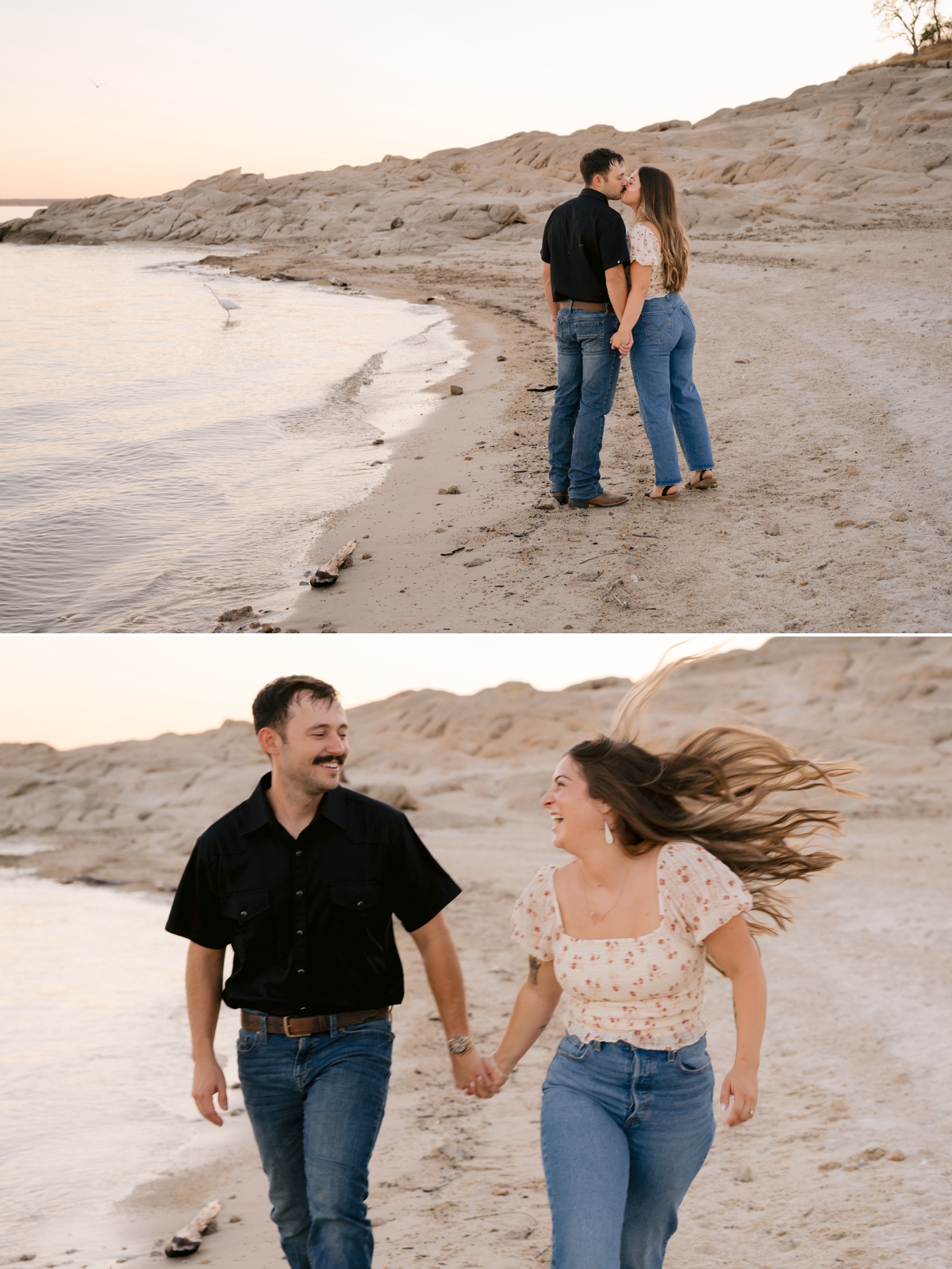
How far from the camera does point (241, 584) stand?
775 centimetres

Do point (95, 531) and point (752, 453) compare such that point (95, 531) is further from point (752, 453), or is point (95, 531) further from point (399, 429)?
point (752, 453)

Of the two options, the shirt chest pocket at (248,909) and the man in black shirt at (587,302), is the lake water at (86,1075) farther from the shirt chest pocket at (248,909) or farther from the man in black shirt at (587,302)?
the man in black shirt at (587,302)

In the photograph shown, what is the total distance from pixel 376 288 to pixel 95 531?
18.9m

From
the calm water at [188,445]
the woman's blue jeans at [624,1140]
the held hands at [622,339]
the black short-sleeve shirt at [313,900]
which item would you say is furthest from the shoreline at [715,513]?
the woman's blue jeans at [624,1140]

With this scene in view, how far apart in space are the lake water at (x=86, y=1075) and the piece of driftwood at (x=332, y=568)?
2822 millimetres

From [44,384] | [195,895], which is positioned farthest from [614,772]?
[44,384]

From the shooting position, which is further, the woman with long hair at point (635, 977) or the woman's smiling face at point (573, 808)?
the woman's smiling face at point (573, 808)

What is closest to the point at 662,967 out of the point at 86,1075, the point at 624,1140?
the point at 624,1140

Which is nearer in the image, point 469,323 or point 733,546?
point 733,546

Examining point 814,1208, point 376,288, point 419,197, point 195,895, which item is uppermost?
point 419,197

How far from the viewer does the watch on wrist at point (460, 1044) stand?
3.14 meters

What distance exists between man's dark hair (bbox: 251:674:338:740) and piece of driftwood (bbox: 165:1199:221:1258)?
2.04 meters

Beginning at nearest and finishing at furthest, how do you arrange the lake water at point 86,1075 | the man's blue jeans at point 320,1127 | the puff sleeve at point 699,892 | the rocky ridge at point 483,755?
1. the puff sleeve at point 699,892
2. the man's blue jeans at point 320,1127
3. the lake water at point 86,1075
4. the rocky ridge at point 483,755

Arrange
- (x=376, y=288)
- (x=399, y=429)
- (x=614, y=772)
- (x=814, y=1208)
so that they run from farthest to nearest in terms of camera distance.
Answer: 1. (x=376, y=288)
2. (x=399, y=429)
3. (x=814, y=1208)
4. (x=614, y=772)
